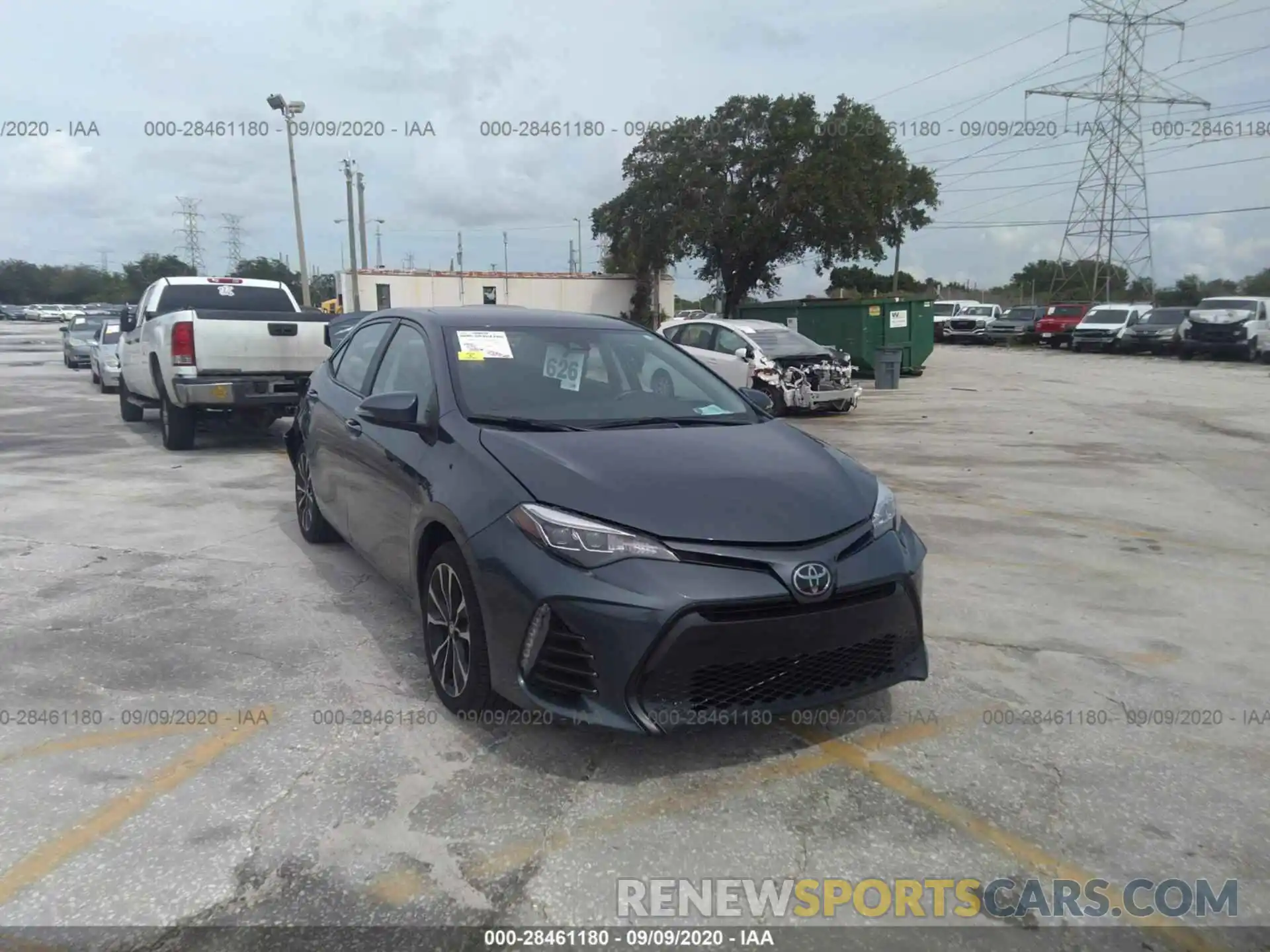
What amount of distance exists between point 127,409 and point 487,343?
1066 cm

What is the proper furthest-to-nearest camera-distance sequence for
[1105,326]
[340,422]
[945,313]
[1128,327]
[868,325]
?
1. [945,313]
2. [1105,326]
3. [1128,327]
4. [868,325]
5. [340,422]

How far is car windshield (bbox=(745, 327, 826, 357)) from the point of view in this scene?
14992mm

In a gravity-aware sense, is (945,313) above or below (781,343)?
above

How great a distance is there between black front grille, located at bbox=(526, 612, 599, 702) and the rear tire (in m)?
11.6

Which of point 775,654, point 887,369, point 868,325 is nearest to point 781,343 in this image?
point 887,369

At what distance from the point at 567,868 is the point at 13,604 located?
3.94 m

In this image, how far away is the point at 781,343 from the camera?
1528 cm

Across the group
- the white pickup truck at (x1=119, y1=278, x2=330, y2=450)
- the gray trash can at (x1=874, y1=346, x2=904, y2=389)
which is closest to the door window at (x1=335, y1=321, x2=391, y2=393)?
the white pickup truck at (x1=119, y1=278, x2=330, y2=450)

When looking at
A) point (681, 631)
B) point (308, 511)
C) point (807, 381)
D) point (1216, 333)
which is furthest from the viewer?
point (1216, 333)

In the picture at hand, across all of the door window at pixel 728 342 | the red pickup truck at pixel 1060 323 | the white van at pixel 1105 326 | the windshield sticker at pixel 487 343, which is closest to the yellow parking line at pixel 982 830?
the windshield sticker at pixel 487 343

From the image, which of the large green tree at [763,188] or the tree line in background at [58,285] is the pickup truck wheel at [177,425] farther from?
the tree line in background at [58,285]

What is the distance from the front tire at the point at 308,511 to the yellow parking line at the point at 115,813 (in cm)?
250

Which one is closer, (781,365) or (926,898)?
(926,898)

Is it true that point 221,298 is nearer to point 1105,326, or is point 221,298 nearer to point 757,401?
point 757,401
